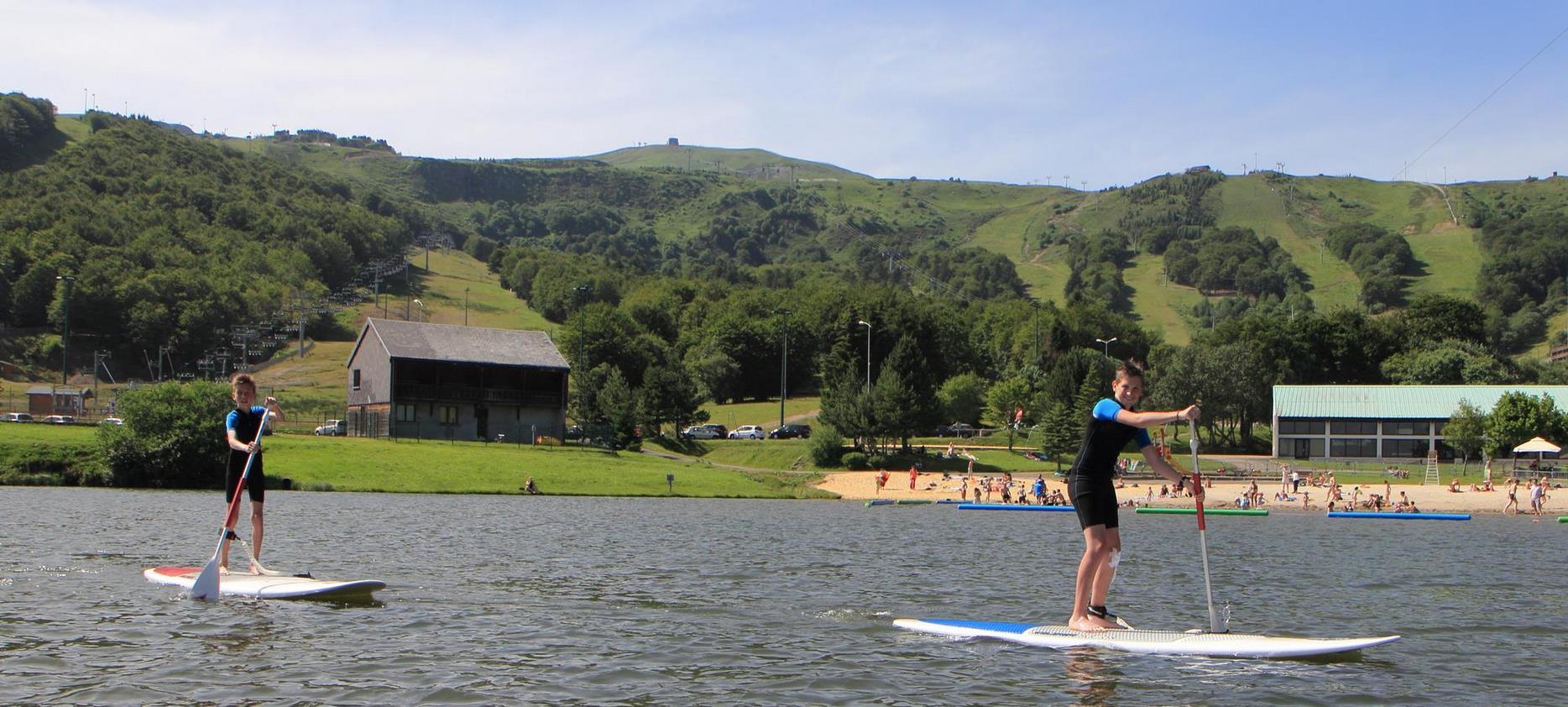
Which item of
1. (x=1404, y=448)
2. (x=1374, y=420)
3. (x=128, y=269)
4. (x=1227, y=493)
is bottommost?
(x=1227, y=493)

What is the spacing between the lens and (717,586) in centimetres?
2169

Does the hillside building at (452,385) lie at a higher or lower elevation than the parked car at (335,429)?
higher

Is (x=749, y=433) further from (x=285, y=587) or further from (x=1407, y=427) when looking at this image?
(x=285, y=587)

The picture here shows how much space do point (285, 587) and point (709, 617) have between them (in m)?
5.99

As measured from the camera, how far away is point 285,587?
18031mm

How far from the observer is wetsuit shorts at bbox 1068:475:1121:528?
14.4 meters

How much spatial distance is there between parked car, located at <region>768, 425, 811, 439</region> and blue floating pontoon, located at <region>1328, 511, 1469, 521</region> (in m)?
51.9

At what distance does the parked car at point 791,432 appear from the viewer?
346ft

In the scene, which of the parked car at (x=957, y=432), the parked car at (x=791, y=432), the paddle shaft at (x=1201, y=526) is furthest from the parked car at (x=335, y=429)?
the paddle shaft at (x=1201, y=526)

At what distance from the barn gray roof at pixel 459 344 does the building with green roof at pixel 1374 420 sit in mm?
59400

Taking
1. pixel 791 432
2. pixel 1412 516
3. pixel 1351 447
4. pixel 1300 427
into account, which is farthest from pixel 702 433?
pixel 1412 516

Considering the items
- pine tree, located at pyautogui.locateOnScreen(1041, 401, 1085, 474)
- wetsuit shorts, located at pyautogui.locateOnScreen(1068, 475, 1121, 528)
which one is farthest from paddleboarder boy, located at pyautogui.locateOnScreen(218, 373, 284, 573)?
pine tree, located at pyautogui.locateOnScreen(1041, 401, 1085, 474)

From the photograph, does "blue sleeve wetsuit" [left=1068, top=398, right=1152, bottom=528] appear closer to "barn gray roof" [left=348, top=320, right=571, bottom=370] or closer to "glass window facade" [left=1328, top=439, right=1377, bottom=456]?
"barn gray roof" [left=348, top=320, right=571, bottom=370]

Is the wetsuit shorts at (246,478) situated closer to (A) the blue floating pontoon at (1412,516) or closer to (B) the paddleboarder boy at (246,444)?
(B) the paddleboarder boy at (246,444)
